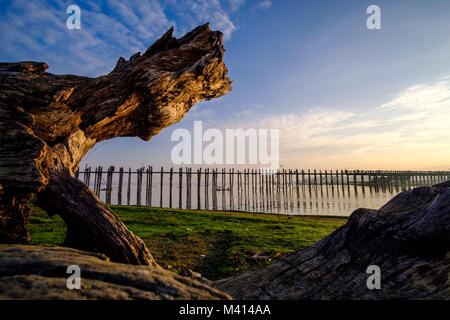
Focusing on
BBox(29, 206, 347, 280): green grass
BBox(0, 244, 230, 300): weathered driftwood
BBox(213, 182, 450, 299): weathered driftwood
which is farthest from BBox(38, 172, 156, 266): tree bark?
BBox(29, 206, 347, 280): green grass

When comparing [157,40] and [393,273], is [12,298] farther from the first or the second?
[157,40]

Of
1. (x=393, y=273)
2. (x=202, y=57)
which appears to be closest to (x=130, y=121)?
(x=202, y=57)

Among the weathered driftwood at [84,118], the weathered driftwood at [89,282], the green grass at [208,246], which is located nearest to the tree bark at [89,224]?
the weathered driftwood at [84,118]

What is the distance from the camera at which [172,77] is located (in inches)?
179

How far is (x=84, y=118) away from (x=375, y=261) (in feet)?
16.1

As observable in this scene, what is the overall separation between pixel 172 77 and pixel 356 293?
4457 millimetres

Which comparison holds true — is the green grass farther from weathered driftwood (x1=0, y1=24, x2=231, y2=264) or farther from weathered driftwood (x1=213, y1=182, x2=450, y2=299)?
weathered driftwood (x1=0, y1=24, x2=231, y2=264)

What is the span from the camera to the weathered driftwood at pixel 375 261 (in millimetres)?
2197

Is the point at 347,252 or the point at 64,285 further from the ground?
the point at 64,285

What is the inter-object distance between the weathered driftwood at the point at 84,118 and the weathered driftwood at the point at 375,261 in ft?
5.63

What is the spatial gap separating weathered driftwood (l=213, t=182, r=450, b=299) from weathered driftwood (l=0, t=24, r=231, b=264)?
172cm

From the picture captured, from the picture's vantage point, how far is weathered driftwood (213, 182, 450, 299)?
7.21 feet

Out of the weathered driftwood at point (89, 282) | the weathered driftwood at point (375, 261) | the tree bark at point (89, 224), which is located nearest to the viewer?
the weathered driftwood at point (89, 282)

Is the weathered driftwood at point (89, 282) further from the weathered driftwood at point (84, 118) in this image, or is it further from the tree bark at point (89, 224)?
the weathered driftwood at point (84, 118)
